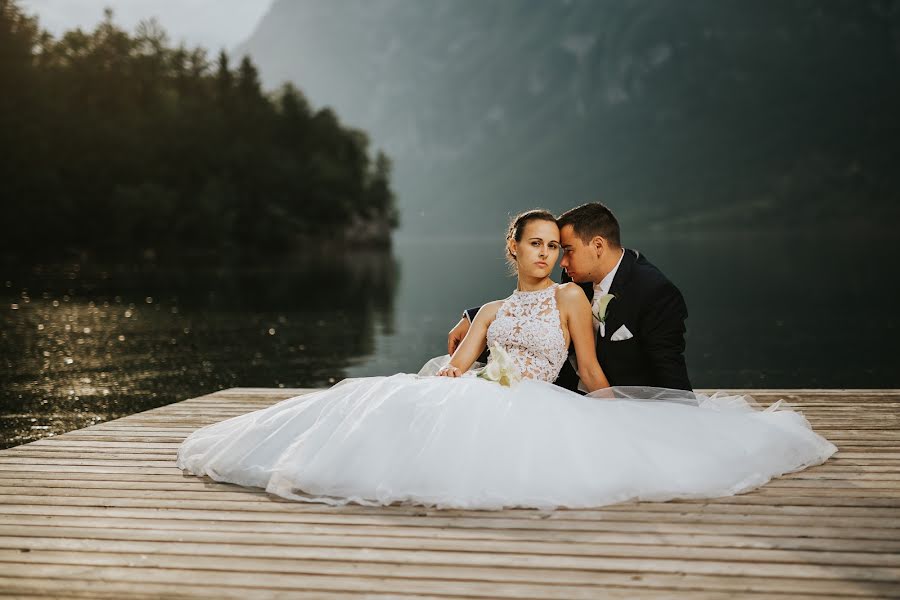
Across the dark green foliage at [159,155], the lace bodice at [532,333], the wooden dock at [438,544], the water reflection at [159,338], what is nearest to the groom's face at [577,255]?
the lace bodice at [532,333]

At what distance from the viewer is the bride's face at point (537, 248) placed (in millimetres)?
5574

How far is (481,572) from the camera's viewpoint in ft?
13.1

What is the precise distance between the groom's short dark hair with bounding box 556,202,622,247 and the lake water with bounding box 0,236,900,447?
7.79 m

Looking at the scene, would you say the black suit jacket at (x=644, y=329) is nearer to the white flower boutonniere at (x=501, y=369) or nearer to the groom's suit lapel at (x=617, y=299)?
the groom's suit lapel at (x=617, y=299)

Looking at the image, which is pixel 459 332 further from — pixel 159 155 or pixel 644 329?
pixel 159 155

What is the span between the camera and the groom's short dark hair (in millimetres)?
5855

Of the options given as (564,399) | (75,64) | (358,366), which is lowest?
(358,366)

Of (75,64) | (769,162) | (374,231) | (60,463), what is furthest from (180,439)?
(769,162)

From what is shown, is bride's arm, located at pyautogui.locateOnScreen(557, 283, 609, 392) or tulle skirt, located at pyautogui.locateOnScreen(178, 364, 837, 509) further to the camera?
bride's arm, located at pyautogui.locateOnScreen(557, 283, 609, 392)

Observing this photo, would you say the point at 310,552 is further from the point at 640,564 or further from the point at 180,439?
the point at 180,439

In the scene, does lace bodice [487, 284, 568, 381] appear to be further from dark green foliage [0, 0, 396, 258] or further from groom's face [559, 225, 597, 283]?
dark green foliage [0, 0, 396, 258]

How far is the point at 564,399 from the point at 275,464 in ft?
6.18

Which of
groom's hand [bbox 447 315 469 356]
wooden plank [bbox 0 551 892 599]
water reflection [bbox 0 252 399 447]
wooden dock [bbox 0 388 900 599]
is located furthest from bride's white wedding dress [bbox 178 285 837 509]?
water reflection [bbox 0 252 399 447]

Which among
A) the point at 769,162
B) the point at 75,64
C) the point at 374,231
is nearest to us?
the point at 75,64
